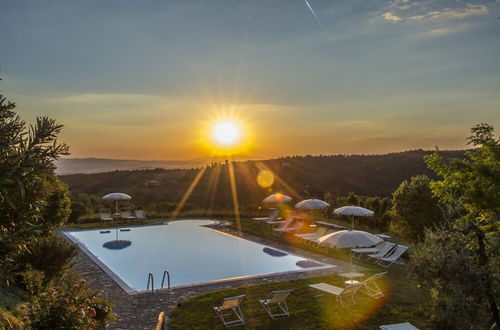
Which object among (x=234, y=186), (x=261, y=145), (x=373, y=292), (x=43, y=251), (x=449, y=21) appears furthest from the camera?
(x=234, y=186)

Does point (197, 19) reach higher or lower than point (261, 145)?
higher

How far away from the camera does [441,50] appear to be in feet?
42.9

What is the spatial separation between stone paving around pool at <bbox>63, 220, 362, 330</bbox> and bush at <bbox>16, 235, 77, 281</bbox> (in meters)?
1.40

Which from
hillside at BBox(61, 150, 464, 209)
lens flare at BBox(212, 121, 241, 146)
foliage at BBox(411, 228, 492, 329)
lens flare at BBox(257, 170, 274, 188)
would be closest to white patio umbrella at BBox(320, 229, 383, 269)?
foliage at BBox(411, 228, 492, 329)

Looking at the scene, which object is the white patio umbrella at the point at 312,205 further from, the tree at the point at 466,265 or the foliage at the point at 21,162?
the foliage at the point at 21,162

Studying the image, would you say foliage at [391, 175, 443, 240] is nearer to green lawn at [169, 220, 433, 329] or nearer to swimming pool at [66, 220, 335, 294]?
swimming pool at [66, 220, 335, 294]

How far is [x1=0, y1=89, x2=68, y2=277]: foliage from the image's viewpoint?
17.6ft

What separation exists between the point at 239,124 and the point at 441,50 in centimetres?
1122

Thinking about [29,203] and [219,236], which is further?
[219,236]

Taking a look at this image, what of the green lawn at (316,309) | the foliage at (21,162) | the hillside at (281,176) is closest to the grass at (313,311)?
the green lawn at (316,309)

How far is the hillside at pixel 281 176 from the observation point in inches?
1618

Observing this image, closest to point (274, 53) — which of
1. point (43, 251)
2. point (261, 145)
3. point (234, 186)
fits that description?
point (43, 251)

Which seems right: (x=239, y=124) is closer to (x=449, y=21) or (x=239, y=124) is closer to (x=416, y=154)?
(x=449, y=21)

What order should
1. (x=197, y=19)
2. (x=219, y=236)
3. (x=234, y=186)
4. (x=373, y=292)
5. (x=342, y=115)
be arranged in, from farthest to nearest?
1. (x=234, y=186)
2. (x=342, y=115)
3. (x=219, y=236)
4. (x=197, y=19)
5. (x=373, y=292)
